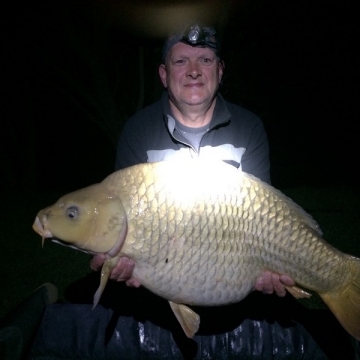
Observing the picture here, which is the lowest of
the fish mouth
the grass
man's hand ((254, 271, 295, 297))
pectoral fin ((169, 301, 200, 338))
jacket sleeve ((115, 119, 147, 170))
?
the grass

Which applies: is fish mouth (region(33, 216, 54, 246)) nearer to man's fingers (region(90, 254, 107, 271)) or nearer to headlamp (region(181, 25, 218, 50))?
man's fingers (region(90, 254, 107, 271))

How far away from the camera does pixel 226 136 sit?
1.99m

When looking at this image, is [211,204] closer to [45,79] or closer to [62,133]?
[45,79]

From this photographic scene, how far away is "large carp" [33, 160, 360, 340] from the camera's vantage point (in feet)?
4.29

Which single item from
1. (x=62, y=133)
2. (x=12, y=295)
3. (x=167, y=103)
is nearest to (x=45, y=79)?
(x=62, y=133)

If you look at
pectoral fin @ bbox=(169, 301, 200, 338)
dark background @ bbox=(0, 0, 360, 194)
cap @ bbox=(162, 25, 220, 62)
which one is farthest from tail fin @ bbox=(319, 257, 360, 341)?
dark background @ bbox=(0, 0, 360, 194)

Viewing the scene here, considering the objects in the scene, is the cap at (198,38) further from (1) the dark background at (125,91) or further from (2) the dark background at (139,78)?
(2) the dark background at (139,78)

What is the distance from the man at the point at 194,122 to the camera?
1907mm

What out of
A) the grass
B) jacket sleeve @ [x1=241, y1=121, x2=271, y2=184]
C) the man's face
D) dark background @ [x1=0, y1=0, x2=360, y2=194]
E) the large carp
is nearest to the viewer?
the large carp

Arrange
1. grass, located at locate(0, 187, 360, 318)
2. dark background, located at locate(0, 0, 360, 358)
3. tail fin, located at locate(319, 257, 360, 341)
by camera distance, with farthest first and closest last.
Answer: dark background, located at locate(0, 0, 360, 358) < grass, located at locate(0, 187, 360, 318) < tail fin, located at locate(319, 257, 360, 341)

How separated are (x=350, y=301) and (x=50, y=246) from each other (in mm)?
2532

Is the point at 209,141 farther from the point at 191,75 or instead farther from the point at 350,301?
the point at 350,301

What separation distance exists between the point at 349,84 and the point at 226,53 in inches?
226

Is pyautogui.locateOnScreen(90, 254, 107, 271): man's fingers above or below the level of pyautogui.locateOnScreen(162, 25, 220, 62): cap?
below
